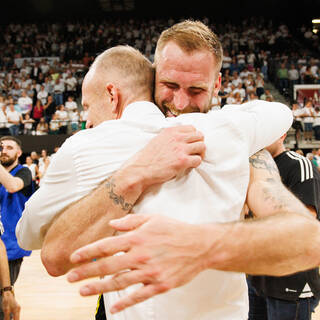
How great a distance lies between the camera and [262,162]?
114 centimetres

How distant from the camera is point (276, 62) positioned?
1381 centimetres

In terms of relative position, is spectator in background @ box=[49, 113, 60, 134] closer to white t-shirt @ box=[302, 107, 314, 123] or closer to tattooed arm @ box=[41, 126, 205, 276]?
white t-shirt @ box=[302, 107, 314, 123]

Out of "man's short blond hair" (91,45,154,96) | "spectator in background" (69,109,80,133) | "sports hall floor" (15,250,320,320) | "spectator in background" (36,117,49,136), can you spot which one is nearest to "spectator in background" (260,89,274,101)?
"spectator in background" (69,109,80,133)

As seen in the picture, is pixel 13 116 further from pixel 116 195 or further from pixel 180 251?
pixel 180 251

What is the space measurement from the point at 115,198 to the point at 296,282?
1620 mm

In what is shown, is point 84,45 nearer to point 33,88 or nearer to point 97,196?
point 33,88

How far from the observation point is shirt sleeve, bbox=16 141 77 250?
3.09 ft

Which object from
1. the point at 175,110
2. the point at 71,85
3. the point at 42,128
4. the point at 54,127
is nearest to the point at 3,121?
the point at 42,128

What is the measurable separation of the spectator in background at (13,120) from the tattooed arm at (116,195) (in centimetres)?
1036

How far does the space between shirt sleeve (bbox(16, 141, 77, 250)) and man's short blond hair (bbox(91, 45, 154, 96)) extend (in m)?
0.33

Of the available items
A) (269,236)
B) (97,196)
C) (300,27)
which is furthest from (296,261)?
(300,27)

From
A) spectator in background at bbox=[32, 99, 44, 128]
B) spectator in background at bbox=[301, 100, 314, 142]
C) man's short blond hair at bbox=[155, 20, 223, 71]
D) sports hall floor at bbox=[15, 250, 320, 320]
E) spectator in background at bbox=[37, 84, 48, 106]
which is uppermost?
man's short blond hair at bbox=[155, 20, 223, 71]

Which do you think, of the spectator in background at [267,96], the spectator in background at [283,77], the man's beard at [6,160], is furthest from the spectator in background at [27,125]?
the spectator in background at [283,77]

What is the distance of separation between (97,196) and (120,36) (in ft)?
55.3
